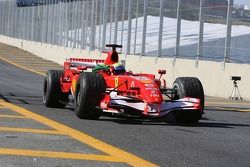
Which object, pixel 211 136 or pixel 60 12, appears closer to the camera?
pixel 211 136

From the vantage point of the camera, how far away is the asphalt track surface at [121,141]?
7.88 meters

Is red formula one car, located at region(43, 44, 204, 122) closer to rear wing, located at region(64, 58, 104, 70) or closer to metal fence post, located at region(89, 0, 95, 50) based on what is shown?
rear wing, located at region(64, 58, 104, 70)

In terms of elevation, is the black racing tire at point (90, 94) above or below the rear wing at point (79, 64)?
below

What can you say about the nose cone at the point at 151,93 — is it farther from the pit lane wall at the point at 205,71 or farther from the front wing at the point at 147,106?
the pit lane wall at the point at 205,71

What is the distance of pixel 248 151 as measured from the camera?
30.3 ft

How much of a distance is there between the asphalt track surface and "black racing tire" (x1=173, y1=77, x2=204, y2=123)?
0.28 m

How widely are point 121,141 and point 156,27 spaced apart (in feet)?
74.3

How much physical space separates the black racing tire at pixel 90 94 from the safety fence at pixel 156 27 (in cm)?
1222

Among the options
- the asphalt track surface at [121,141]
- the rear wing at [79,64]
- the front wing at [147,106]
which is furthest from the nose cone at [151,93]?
the rear wing at [79,64]

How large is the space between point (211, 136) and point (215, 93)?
13.7m

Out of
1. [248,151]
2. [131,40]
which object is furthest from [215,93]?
[248,151]

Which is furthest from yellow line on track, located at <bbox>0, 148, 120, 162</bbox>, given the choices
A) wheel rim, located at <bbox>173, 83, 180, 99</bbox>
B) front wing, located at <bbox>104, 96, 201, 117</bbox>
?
wheel rim, located at <bbox>173, 83, 180, 99</bbox>

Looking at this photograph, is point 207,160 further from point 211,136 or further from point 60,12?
point 60,12

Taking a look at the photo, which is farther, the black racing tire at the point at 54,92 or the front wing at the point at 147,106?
the black racing tire at the point at 54,92
